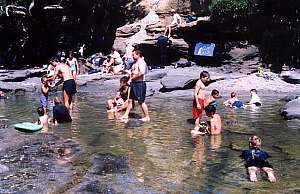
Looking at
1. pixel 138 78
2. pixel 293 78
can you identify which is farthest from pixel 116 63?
pixel 138 78

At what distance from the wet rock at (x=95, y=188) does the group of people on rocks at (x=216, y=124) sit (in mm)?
2297

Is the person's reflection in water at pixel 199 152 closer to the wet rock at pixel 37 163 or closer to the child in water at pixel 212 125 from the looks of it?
the child in water at pixel 212 125

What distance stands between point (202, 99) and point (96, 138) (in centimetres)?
292

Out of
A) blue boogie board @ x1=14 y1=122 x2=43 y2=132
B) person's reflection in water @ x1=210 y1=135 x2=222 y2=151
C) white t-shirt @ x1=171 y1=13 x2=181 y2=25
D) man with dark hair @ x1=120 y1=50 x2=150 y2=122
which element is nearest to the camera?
person's reflection in water @ x1=210 y1=135 x2=222 y2=151

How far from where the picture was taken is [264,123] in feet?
44.1

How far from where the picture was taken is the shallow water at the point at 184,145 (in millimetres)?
7555

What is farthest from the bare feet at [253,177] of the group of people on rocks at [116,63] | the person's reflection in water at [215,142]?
the group of people on rocks at [116,63]

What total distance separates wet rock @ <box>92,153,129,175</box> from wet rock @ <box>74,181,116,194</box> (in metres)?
0.68

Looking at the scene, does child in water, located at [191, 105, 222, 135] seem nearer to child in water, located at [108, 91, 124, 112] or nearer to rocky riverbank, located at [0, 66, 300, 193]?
rocky riverbank, located at [0, 66, 300, 193]

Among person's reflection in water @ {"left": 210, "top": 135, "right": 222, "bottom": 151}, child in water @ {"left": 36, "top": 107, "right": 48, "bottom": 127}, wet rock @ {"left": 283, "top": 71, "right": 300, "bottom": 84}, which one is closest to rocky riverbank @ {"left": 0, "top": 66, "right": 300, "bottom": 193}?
child in water @ {"left": 36, "top": 107, "right": 48, "bottom": 127}

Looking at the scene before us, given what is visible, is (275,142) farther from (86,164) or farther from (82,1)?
(82,1)

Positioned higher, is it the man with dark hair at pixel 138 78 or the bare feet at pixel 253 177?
the man with dark hair at pixel 138 78

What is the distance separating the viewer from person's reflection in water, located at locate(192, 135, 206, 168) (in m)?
8.90

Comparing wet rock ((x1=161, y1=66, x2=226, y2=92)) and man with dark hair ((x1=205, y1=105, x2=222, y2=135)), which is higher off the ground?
man with dark hair ((x1=205, y1=105, x2=222, y2=135))
